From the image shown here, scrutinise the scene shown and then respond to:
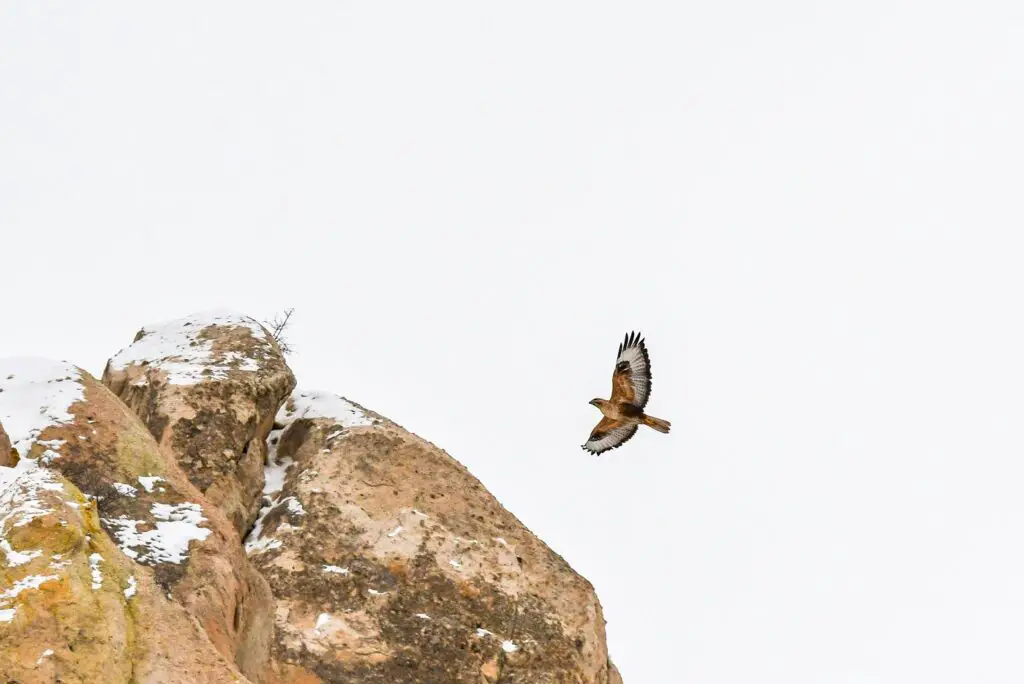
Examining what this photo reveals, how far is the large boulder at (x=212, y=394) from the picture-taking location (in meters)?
17.8

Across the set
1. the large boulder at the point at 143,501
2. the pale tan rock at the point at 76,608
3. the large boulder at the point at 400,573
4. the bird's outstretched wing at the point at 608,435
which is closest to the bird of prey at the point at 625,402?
the bird's outstretched wing at the point at 608,435

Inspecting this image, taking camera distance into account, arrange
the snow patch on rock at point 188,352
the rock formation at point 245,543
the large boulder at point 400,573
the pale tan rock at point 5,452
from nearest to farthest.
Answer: the rock formation at point 245,543 → the pale tan rock at point 5,452 → the large boulder at point 400,573 → the snow patch on rock at point 188,352

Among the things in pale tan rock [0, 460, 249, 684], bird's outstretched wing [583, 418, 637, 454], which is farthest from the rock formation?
bird's outstretched wing [583, 418, 637, 454]

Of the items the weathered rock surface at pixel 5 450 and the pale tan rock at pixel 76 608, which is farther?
the weathered rock surface at pixel 5 450

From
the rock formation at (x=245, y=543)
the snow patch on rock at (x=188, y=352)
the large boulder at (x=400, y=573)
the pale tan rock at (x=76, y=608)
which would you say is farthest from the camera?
the snow patch on rock at (x=188, y=352)

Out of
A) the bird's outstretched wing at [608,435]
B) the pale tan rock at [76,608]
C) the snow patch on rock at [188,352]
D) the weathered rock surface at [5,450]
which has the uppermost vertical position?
the bird's outstretched wing at [608,435]

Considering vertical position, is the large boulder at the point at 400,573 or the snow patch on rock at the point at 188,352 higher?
the snow patch on rock at the point at 188,352

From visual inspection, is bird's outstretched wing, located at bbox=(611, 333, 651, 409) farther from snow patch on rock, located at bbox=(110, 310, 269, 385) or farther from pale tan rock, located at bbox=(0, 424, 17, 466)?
pale tan rock, located at bbox=(0, 424, 17, 466)

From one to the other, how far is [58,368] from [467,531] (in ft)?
23.8

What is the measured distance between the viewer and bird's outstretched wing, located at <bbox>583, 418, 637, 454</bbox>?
25.7 m

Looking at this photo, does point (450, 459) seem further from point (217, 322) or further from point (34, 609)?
point (34, 609)

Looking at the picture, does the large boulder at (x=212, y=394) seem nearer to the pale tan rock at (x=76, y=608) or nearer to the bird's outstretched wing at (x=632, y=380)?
the pale tan rock at (x=76, y=608)

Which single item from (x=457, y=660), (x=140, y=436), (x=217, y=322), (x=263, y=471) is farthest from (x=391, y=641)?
(x=217, y=322)

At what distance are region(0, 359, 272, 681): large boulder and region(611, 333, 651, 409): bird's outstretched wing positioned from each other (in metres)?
12.6
